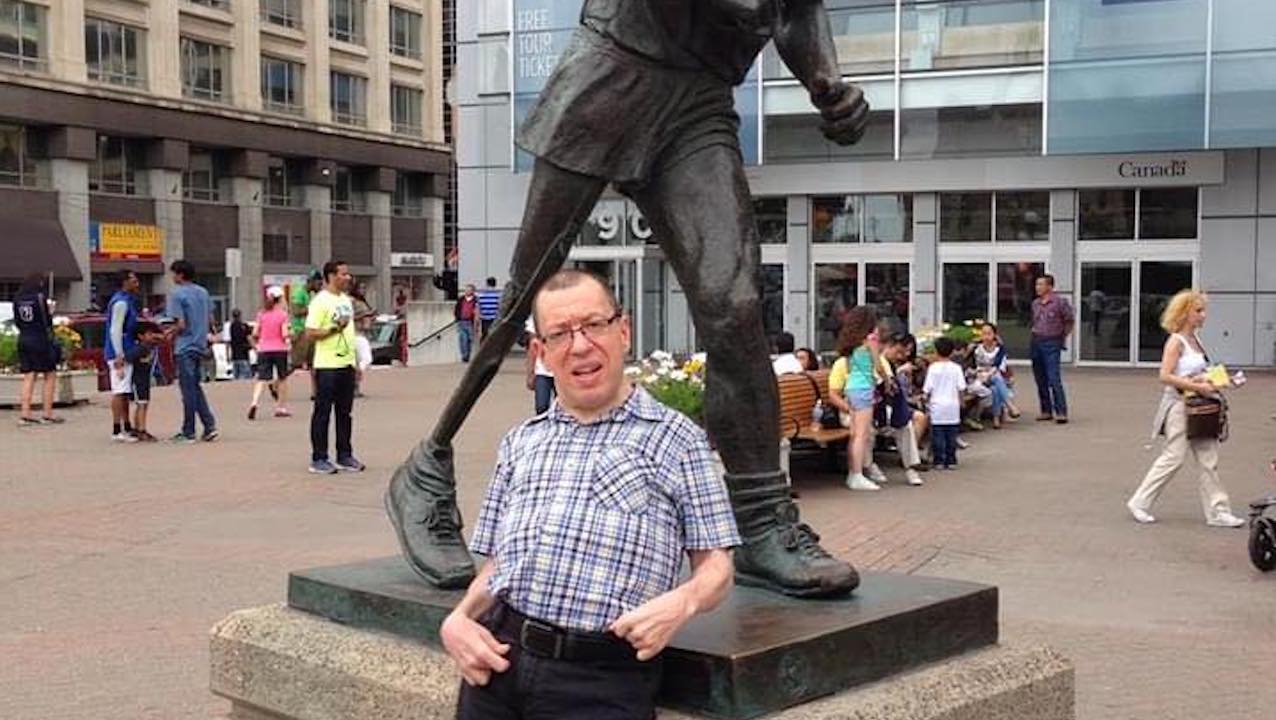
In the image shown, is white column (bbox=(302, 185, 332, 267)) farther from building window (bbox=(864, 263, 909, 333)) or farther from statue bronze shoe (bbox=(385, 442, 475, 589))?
statue bronze shoe (bbox=(385, 442, 475, 589))

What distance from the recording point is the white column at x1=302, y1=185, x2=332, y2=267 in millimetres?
56188

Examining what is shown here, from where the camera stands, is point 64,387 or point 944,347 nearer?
point 944,347

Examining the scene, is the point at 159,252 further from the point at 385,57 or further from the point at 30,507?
the point at 30,507

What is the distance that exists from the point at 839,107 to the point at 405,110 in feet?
197

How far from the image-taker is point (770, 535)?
412cm

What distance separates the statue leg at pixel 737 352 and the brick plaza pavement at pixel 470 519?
98 cm

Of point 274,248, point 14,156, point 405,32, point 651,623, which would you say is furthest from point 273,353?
point 405,32

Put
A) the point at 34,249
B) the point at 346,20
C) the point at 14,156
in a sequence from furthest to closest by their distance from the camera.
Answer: the point at 346,20 < the point at 14,156 < the point at 34,249

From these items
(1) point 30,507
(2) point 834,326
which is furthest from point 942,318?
(1) point 30,507

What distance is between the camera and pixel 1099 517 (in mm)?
10438

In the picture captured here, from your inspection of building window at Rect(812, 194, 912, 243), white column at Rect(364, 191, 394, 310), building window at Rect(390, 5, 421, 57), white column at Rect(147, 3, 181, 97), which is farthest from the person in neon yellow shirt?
building window at Rect(390, 5, 421, 57)

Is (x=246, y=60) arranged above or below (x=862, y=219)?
above

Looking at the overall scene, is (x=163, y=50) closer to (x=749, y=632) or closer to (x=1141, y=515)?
(x=1141, y=515)

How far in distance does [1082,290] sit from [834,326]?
5002 millimetres
